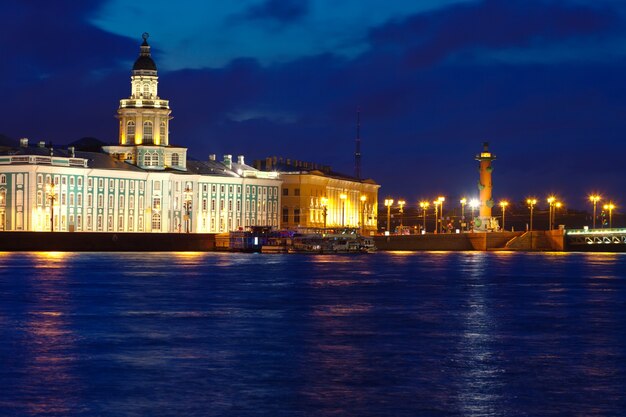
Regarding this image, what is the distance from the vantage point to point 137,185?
157 metres

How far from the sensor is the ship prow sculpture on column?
17975 cm

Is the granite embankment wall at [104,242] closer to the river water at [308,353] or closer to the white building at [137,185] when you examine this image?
the white building at [137,185]

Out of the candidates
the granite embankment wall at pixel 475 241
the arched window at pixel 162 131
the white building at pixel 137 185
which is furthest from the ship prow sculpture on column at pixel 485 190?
the arched window at pixel 162 131

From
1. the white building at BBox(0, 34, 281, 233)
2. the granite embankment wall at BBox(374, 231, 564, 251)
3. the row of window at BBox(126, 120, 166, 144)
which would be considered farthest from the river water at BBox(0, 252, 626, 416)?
the row of window at BBox(126, 120, 166, 144)

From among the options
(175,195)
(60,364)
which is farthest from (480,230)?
(60,364)

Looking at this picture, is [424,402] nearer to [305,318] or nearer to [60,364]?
[60,364]

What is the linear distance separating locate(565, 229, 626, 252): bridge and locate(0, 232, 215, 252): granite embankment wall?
42.7 metres

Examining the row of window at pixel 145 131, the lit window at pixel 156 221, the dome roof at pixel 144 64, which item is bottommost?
the lit window at pixel 156 221

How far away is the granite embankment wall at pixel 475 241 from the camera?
16312cm

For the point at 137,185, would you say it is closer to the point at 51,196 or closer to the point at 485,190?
the point at 51,196

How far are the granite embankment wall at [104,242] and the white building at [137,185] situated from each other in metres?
6.25

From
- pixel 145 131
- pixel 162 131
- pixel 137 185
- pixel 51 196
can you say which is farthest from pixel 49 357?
pixel 162 131

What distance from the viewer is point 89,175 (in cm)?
14900

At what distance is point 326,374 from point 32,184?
122m
